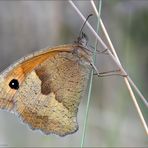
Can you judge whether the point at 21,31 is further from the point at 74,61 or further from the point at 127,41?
the point at 74,61

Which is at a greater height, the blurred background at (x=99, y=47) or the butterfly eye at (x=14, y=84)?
A: the blurred background at (x=99, y=47)

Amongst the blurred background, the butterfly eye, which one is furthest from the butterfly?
the blurred background

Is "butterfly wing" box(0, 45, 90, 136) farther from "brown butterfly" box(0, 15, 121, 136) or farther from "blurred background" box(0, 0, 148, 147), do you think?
"blurred background" box(0, 0, 148, 147)

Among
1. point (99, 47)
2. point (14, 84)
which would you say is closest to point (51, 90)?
point (14, 84)

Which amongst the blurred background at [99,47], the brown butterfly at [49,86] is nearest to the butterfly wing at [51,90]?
the brown butterfly at [49,86]

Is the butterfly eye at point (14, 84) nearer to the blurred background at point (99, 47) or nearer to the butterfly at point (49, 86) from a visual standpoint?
the butterfly at point (49, 86)

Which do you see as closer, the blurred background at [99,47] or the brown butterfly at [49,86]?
the brown butterfly at [49,86]
